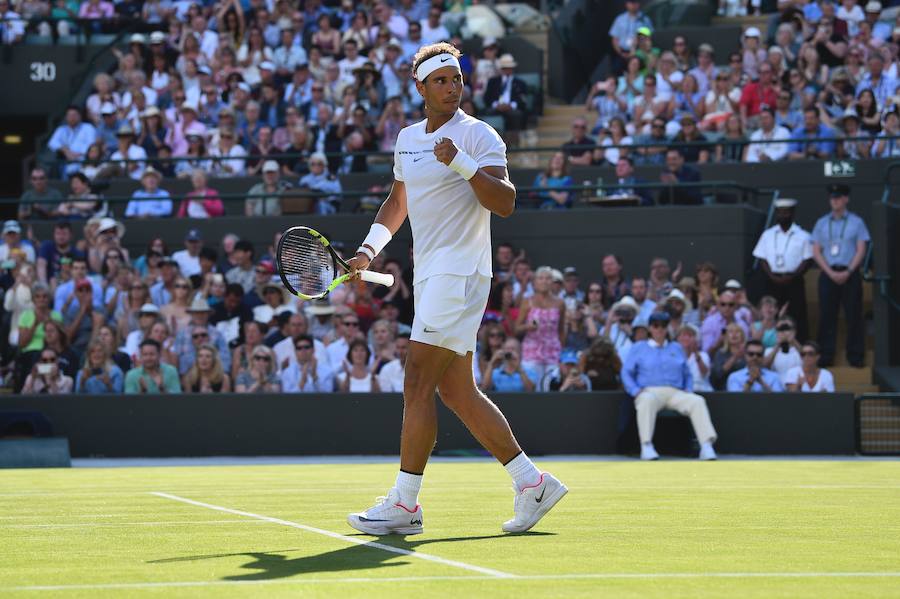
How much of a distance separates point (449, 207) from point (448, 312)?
1.79 ft

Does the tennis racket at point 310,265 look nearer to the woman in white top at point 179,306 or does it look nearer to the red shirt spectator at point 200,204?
the woman in white top at point 179,306

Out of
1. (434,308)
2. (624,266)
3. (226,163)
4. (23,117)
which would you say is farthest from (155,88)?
(434,308)

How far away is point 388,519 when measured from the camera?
7492mm

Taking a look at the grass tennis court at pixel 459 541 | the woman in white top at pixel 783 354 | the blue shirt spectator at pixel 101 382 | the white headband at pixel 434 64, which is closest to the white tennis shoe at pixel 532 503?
the grass tennis court at pixel 459 541

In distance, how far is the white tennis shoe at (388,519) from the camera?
7.50 m

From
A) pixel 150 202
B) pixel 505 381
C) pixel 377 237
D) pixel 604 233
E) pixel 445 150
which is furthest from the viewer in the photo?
pixel 150 202

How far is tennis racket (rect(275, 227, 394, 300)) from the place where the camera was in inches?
309

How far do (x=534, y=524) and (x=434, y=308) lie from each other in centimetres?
119

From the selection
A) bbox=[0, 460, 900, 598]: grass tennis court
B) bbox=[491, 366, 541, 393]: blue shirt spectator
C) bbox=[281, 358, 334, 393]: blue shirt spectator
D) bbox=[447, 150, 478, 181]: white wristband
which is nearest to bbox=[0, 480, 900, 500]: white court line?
bbox=[0, 460, 900, 598]: grass tennis court

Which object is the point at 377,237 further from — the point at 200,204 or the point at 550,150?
the point at 200,204

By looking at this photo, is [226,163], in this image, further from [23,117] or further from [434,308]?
[434,308]

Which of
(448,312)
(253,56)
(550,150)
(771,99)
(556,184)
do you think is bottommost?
(448,312)

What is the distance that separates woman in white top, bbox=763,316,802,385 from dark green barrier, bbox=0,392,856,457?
69 cm

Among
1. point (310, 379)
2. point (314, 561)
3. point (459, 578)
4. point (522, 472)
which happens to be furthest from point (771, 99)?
point (459, 578)
